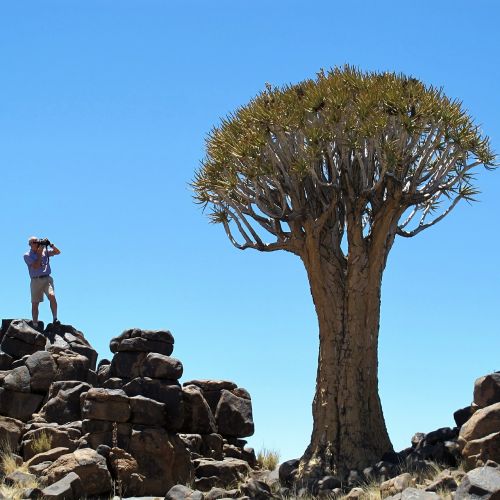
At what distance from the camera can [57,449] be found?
61.5ft

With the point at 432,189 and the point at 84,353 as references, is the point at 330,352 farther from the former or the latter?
the point at 84,353

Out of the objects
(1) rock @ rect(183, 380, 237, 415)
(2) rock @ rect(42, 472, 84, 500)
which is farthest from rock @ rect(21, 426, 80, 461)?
(1) rock @ rect(183, 380, 237, 415)

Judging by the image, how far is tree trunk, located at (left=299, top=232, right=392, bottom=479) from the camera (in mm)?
18797

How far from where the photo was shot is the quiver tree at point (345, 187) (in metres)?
19.0

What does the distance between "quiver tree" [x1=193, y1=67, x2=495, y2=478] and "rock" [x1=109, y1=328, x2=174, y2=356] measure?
3559mm

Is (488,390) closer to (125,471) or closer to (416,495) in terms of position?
(416,495)

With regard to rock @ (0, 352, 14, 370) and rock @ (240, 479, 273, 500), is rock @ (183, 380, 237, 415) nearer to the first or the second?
rock @ (240, 479, 273, 500)

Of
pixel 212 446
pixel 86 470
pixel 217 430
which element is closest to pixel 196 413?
pixel 212 446

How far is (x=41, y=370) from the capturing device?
2216cm

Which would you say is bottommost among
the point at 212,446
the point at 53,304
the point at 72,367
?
the point at 212,446

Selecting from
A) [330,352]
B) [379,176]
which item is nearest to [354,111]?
[379,176]

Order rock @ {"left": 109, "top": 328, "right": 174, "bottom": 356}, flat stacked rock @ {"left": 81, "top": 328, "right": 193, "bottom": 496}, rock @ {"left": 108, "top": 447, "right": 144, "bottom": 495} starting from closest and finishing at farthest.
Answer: rock @ {"left": 108, "top": 447, "right": 144, "bottom": 495}, flat stacked rock @ {"left": 81, "top": 328, "right": 193, "bottom": 496}, rock @ {"left": 109, "top": 328, "right": 174, "bottom": 356}

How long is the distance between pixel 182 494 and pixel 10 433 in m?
4.59

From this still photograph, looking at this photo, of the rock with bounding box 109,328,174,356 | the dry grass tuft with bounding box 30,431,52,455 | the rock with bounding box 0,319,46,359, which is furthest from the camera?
the rock with bounding box 0,319,46,359
